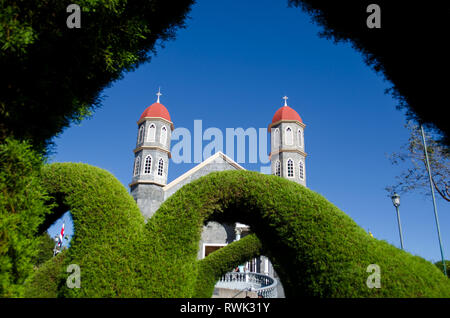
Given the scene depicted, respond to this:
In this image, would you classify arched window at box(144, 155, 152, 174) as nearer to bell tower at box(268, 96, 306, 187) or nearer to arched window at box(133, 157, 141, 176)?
arched window at box(133, 157, 141, 176)

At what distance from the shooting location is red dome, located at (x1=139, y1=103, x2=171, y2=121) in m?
31.2

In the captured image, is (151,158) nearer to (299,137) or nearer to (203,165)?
(203,165)

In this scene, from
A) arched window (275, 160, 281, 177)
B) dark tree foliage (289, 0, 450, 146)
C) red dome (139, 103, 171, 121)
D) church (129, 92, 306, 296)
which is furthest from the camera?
red dome (139, 103, 171, 121)

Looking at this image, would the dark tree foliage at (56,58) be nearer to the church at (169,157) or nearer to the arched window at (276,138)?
the church at (169,157)

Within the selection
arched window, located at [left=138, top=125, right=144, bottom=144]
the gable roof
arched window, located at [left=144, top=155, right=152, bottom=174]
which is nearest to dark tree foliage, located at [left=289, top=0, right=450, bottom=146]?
the gable roof

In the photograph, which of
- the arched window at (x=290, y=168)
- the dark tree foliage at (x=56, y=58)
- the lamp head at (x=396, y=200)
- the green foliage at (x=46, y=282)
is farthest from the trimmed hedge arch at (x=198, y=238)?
the arched window at (x=290, y=168)

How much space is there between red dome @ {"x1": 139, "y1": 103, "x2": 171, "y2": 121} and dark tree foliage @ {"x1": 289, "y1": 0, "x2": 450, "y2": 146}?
27.9 m

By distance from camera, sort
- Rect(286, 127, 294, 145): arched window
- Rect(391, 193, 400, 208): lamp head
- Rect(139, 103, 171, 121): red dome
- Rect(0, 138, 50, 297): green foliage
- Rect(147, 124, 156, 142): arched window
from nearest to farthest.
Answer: Rect(0, 138, 50, 297): green foliage, Rect(391, 193, 400, 208): lamp head, Rect(147, 124, 156, 142): arched window, Rect(286, 127, 294, 145): arched window, Rect(139, 103, 171, 121): red dome

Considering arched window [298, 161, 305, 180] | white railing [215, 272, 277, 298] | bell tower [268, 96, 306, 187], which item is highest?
bell tower [268, 96, 306, 187]

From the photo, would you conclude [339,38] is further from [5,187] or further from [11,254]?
[11,254]

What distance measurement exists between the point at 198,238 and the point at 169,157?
27495 mm

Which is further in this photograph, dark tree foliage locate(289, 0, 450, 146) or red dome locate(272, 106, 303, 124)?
red dome locate(272, 106, 303, 124)
